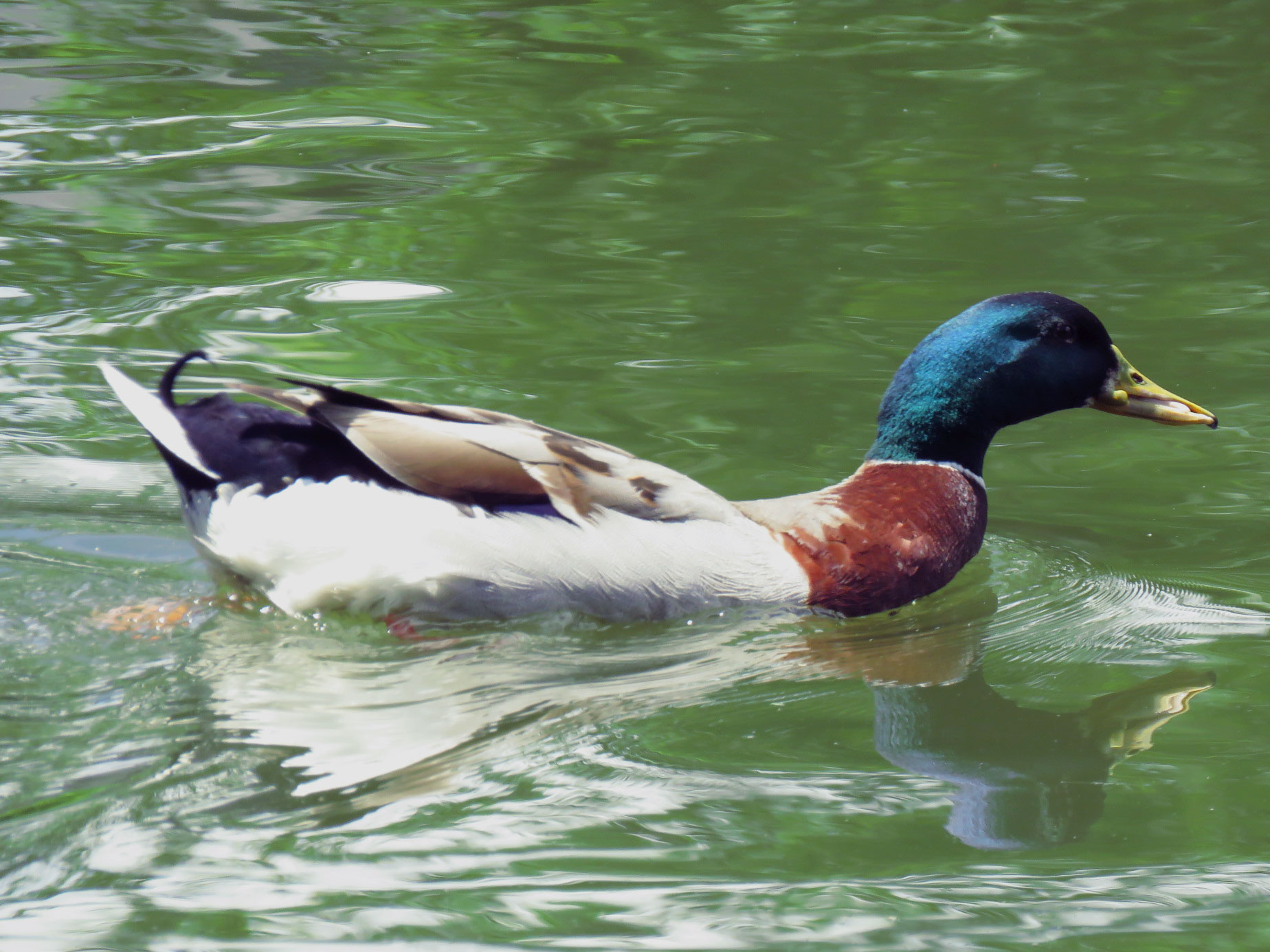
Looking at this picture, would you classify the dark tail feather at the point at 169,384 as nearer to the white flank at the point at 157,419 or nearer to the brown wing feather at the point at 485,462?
the white flank at the point at 157,419

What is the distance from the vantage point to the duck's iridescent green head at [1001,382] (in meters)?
5.47

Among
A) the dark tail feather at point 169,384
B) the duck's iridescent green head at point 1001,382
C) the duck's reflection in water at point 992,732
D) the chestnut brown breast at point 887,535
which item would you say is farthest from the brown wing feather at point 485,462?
the duck's iridescent green head at point 1001,382

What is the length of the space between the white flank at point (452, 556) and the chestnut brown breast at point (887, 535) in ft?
1.18

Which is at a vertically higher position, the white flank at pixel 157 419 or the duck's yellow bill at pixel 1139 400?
the white flank at pixel 157 419

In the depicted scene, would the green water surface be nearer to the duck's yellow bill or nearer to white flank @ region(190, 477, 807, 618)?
white flank @ region(190, 477, 807, 618)

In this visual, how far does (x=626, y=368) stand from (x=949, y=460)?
1.80 meters

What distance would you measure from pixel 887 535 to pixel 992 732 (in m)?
0.99

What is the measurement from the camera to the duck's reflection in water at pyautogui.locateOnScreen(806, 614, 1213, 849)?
12.6 ft

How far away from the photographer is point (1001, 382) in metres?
5.53

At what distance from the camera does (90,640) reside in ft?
15.6

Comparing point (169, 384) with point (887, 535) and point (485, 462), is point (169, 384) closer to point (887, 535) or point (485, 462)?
point (485, 462)

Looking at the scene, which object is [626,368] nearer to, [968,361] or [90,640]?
[968,361]

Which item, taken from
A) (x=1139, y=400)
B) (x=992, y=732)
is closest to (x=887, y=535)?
(x=992, y=732)

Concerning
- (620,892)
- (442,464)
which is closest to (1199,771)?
(620,892)
